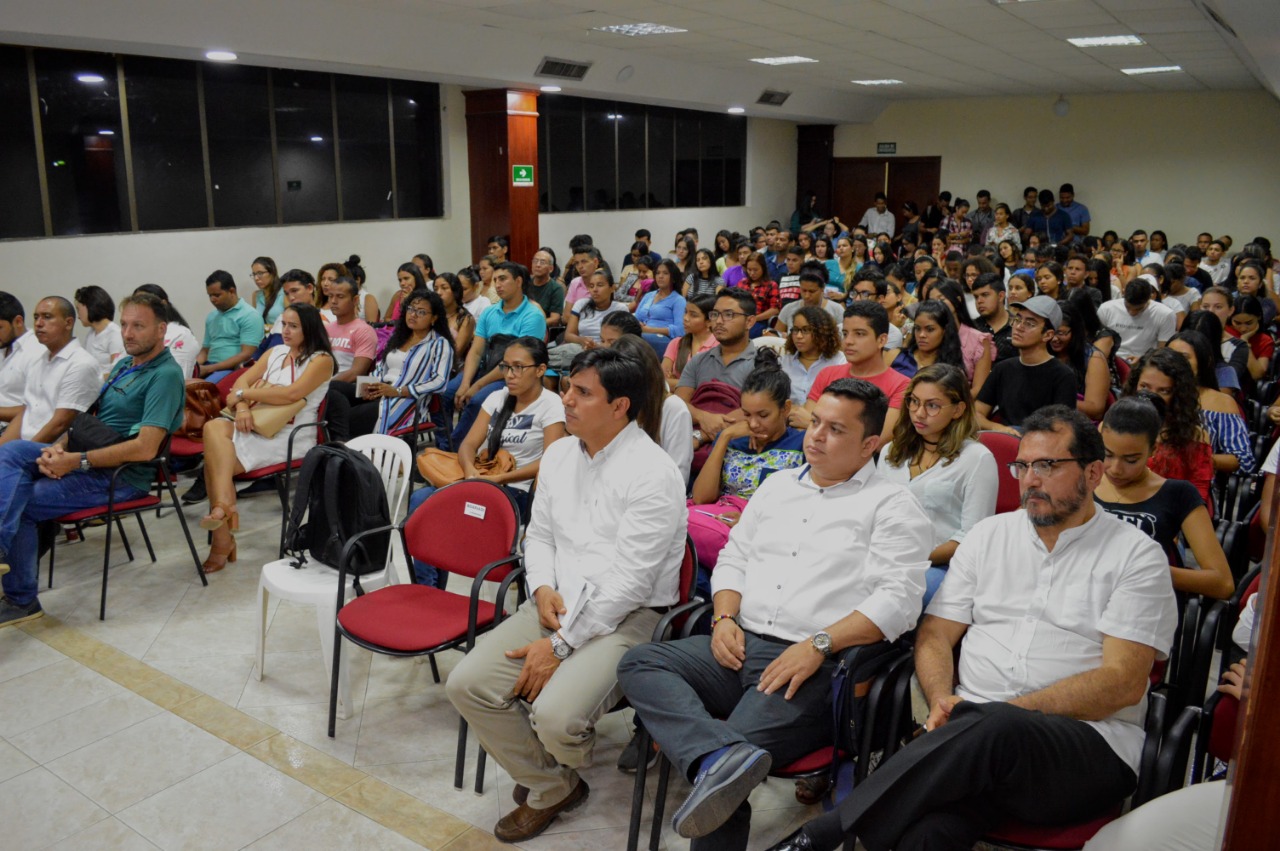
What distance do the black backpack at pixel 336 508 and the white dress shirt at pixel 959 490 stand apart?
6.24 ft

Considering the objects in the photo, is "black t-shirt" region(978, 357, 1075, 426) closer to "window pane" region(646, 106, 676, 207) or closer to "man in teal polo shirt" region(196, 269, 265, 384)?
"man in teal polo shirt" region(196, 269, 265, 384)

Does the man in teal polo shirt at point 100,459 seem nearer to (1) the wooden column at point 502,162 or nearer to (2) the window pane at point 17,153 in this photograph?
(2) the window pane at point 17,153

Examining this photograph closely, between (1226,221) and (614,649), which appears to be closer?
(614,649)

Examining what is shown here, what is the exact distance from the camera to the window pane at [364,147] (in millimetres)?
9500

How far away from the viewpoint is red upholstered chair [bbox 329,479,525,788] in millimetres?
2980

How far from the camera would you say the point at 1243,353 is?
5.77 m

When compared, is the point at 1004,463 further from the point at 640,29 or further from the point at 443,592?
the point at 640,29

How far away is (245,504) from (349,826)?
3.36m

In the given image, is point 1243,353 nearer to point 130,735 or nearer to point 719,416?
point 719,416

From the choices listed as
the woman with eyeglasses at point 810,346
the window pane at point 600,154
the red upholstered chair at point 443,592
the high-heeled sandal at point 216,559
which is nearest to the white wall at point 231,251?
the window pane at point 600,154

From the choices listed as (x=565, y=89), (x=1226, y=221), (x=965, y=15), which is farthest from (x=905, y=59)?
(x=1226, y=221)

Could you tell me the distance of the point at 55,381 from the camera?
14.9 ft

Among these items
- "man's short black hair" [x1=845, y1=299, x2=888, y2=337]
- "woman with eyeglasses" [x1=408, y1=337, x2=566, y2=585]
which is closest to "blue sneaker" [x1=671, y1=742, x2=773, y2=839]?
"woman with eyeglasses" [x1=408, y1=337, x2=566, y2=585]

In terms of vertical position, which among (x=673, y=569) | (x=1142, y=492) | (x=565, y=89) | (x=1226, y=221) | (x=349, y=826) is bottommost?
(x=349, y=826)
